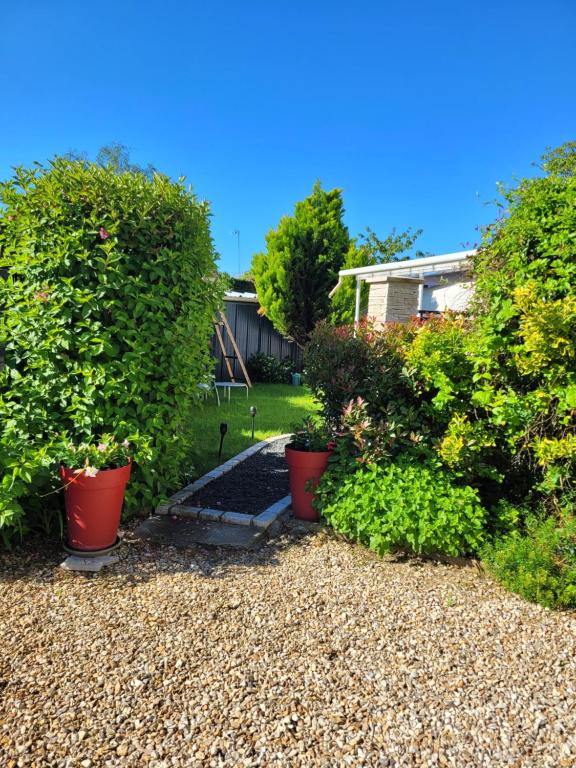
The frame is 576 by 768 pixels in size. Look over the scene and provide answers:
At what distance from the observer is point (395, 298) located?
7328mm

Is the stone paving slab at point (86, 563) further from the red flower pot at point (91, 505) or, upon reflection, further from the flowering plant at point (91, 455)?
the flowering plant at point (91, 455)

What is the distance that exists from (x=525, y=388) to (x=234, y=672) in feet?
8.38

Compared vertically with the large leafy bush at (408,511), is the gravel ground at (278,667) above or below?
below

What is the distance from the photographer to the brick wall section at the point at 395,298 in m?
7.29

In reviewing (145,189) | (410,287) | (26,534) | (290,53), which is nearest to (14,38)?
(290,53)

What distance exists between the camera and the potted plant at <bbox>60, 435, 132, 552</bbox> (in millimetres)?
2934

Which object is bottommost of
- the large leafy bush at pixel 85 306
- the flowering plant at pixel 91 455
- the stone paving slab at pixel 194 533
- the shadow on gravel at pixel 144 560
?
the shadow on gravel at pixel 144 560

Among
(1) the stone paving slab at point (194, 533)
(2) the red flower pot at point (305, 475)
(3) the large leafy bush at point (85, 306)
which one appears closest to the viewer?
(3) the large leafy bush at point (85, 306)

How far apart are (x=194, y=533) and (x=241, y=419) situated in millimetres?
4365

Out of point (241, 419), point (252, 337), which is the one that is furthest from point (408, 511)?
point (252, 337)

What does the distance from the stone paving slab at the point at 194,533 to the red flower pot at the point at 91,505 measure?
0.43 meters

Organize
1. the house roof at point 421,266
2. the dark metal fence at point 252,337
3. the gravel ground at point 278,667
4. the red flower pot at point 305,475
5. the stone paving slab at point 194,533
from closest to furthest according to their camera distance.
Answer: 1. the gravel ground at point 278,667
2. the stone paving slab at point 194,533
3. the red flower pot at point 305,475
4. the house roof at point 421,266
5. the dark metal fence at point 252,337

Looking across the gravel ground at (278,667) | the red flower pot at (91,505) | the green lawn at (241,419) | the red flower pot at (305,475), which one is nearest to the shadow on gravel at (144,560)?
the gravel ground at (278,667)

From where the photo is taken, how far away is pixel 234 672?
1.99m
